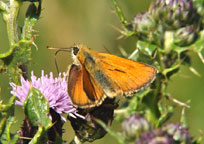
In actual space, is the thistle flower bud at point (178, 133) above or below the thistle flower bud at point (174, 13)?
below

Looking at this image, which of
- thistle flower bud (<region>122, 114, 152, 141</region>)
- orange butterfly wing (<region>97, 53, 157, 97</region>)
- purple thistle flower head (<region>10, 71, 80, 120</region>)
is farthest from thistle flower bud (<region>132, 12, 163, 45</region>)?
thistle flower bud (<region>122, 114, 152, 141</region>)

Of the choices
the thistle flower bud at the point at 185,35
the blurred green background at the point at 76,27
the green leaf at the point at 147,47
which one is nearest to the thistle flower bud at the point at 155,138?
the green leaf at the point at 147,47

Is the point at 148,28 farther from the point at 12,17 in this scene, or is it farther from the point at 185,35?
the point at 12,17

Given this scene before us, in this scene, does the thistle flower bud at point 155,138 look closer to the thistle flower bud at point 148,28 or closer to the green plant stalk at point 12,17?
the green plant stalk at point 12,17

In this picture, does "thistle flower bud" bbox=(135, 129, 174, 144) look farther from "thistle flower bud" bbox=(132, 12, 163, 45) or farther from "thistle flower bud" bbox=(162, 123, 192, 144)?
"thistle flower bud" bbox=(132, 12, 163, 45)

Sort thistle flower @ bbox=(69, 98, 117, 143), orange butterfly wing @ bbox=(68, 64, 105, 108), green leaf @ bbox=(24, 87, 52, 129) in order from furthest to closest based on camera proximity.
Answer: thistle flower @ bbox=(69, 98, 117, 143), orange butterfly wing @ bbox=(68, 64, 105, 108), green leaf @ bbox=(24, 87, 52, 129)

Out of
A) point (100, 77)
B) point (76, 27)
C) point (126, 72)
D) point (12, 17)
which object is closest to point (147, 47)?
point (126, 72)

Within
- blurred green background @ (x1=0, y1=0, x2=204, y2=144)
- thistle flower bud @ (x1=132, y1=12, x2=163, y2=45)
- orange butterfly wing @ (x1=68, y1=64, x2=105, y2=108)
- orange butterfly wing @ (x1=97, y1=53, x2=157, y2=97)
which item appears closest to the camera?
orange butterfly wing @ (x1=68, y1=64, x2=105, y2=108)
